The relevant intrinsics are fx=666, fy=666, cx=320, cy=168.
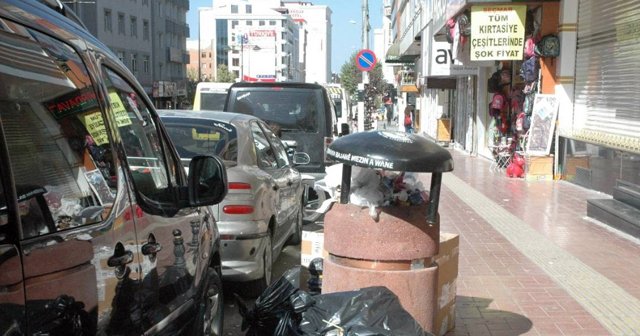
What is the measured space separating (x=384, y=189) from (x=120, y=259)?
1.83m

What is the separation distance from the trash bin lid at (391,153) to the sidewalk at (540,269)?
1.87 meters

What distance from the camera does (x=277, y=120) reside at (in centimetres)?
1144

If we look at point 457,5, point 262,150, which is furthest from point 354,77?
point 262,150

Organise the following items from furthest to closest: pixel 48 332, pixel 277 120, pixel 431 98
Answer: pixel 431 98 → pixel 277 120 → pixel 48 332

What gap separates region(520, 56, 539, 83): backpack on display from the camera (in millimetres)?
14570

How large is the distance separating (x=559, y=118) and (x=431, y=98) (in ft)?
82.5

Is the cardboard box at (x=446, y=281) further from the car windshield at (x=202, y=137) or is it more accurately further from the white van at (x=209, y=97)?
the white van at (x=209, y=97)

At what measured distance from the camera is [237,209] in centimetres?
565

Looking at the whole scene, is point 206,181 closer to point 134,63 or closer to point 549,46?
point 549,46

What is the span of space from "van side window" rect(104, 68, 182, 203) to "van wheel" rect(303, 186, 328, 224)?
6.50 metres

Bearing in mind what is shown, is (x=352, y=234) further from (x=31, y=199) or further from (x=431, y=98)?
(x=431, y=98)

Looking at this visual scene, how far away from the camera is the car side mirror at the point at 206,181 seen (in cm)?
318

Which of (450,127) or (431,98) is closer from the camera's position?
(450,127)

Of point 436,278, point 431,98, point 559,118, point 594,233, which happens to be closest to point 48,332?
point 436,278
